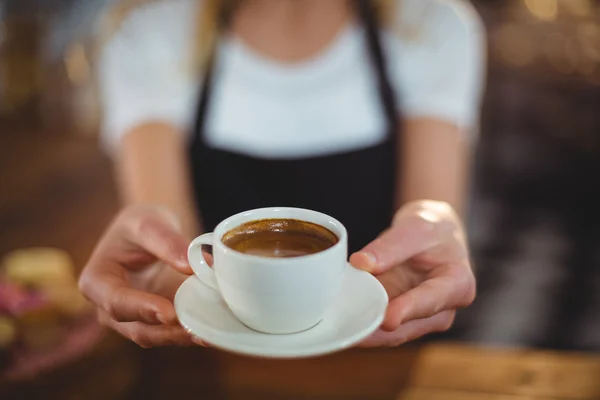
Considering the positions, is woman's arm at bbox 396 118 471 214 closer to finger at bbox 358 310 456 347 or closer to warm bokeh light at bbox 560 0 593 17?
finger at bbox 358 310 456 347

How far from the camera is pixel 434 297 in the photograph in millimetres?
660

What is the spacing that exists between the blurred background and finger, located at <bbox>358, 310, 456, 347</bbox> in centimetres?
26

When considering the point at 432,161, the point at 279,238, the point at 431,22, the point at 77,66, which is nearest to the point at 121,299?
the point at 279,238

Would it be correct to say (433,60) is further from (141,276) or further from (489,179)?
(489,179)

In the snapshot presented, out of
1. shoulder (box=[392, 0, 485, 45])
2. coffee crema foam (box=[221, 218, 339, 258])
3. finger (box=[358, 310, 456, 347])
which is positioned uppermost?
shoulder (box=[392, 0, 485, 45])

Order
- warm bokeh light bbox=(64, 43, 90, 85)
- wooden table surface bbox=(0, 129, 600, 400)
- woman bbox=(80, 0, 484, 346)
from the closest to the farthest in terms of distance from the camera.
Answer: wooden table surface bbox=(0, 129, 600, 400)
woman bbox=(80, 0, 484, 346)
warm bokeh light bbox=(64, 43, 90, 85)

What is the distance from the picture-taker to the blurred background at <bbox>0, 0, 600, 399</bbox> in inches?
41.2

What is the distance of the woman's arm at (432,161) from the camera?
1.23m

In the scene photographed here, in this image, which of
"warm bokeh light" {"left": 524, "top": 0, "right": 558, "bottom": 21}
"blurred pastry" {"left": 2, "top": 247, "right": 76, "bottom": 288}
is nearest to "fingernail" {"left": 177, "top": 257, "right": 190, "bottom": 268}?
"blurred pastry" {"left": 2, "top": 247, "right": 76, "bottom": 288}

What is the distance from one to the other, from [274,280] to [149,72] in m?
0.92

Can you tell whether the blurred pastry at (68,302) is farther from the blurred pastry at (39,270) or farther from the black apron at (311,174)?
the black apron at (311,174)

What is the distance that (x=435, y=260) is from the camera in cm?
73

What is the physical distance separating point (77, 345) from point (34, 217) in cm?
89

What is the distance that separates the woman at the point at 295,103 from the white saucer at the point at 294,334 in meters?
0.60
